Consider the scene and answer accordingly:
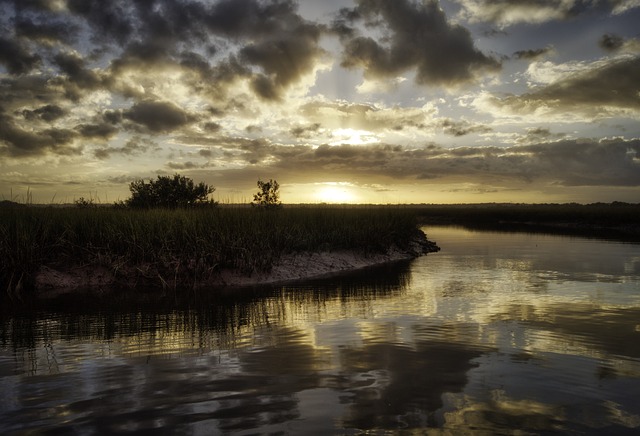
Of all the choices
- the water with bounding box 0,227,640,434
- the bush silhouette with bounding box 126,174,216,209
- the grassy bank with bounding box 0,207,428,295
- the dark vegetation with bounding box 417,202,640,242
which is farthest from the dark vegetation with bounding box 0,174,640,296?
A: the dark vegetation with bounding box 417,202,640,242

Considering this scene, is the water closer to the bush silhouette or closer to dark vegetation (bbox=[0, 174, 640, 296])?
dark vegetation (bbox=[0, 174, 640, 296])

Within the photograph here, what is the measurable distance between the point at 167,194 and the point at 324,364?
2453 centimetres

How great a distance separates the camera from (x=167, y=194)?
93.6ft

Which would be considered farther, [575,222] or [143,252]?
[575,222]

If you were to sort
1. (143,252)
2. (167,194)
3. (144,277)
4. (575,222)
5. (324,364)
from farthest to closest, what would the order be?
(575,222), (167,194), (143,252), (144,277), (324,364)

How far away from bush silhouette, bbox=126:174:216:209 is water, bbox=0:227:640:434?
16.5m

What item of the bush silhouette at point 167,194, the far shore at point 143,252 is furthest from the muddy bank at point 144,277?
the bush silhouette at point 167,194

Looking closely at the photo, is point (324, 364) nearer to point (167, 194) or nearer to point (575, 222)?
point (167, 194)

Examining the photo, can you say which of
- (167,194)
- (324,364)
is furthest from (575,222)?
(324,364)

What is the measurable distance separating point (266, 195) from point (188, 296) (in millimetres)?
21259

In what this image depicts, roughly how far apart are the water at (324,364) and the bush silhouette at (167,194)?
16500mm

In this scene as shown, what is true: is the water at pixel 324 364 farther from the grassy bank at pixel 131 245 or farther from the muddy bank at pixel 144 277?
the grassy bank at pixel 131 245

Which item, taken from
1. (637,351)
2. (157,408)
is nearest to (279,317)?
(157,408)

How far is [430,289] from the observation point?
44.5 ft
